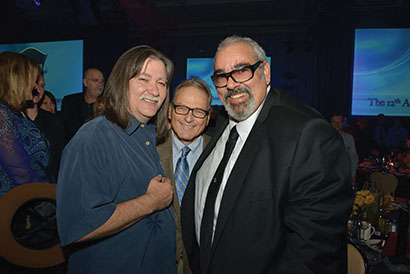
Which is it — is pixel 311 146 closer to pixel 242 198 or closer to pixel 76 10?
pixel 242 198

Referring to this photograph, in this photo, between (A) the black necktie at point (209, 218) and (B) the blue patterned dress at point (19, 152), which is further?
(B) the blue patterned dress at point (19, 152)

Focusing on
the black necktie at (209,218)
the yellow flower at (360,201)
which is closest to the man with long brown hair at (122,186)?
the black necktie at (209,218)

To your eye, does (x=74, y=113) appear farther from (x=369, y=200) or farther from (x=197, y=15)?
(x=197, y=15)

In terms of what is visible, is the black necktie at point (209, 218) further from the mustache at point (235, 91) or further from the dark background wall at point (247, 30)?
the dark background wall at point (247, 30)

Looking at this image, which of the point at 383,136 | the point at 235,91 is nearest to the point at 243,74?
the point at 235,91

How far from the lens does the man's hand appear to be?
1.38 meters

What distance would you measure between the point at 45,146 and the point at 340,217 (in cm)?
204

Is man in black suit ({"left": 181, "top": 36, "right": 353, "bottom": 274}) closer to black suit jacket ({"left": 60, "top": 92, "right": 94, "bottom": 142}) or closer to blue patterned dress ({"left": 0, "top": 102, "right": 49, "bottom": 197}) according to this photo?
blue patterned dress ({"left": 0, "top": 102, "right": 49, "bottom": 197})

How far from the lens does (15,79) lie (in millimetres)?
1967

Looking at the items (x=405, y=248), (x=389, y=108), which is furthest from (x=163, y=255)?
(x=389, y=108)

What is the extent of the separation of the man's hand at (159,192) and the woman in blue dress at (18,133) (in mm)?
1049

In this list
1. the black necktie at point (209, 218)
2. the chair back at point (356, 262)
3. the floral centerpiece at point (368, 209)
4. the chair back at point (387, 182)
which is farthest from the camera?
the chair back at point (387, 182)

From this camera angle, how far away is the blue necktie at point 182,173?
1940 millimetres

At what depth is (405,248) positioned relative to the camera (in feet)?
6.33
